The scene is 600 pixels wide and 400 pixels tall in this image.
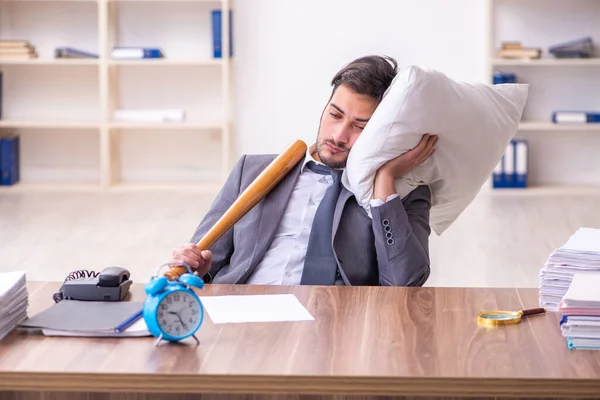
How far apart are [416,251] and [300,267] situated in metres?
0.30

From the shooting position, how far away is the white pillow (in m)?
2.24

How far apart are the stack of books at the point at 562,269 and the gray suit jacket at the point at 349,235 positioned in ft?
1.34

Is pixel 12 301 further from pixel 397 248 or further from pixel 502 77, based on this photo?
pixel 502 77

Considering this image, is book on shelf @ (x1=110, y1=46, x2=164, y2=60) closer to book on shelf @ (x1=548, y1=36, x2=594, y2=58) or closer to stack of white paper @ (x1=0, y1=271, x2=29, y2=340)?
book on shelf @ (x1=548, y1=36, x2=594, y2=58)

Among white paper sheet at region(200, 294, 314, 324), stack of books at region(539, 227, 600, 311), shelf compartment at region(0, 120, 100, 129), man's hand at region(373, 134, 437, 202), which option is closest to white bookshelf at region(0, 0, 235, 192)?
shelf compartment at region(0, 120, 100, 129)

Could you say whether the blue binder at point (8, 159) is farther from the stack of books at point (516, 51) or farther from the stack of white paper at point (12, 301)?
the stack of white paper at point (12, 301)

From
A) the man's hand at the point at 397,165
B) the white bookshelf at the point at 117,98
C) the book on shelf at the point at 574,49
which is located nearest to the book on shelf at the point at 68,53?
the white bookshelf at the point at 117,98

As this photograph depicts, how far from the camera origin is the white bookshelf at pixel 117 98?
671cm

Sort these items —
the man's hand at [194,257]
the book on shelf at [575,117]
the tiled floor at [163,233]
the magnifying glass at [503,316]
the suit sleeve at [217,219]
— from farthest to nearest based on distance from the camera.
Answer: the book on shelf at [575,117] < the tiled floor at [163,233] < the suit sleeve at [217,219] < the man's hand at [194,257] < the magnifying glass at [503,316]

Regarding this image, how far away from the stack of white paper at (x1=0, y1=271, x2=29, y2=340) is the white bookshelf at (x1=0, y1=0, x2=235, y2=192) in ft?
15.6

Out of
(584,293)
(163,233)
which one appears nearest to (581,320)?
(584,293)

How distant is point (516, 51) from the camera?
6.42m

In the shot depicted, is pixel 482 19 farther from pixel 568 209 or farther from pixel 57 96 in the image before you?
pixel 57 96

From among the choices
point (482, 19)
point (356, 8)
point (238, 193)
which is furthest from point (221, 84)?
point (238, 193)
